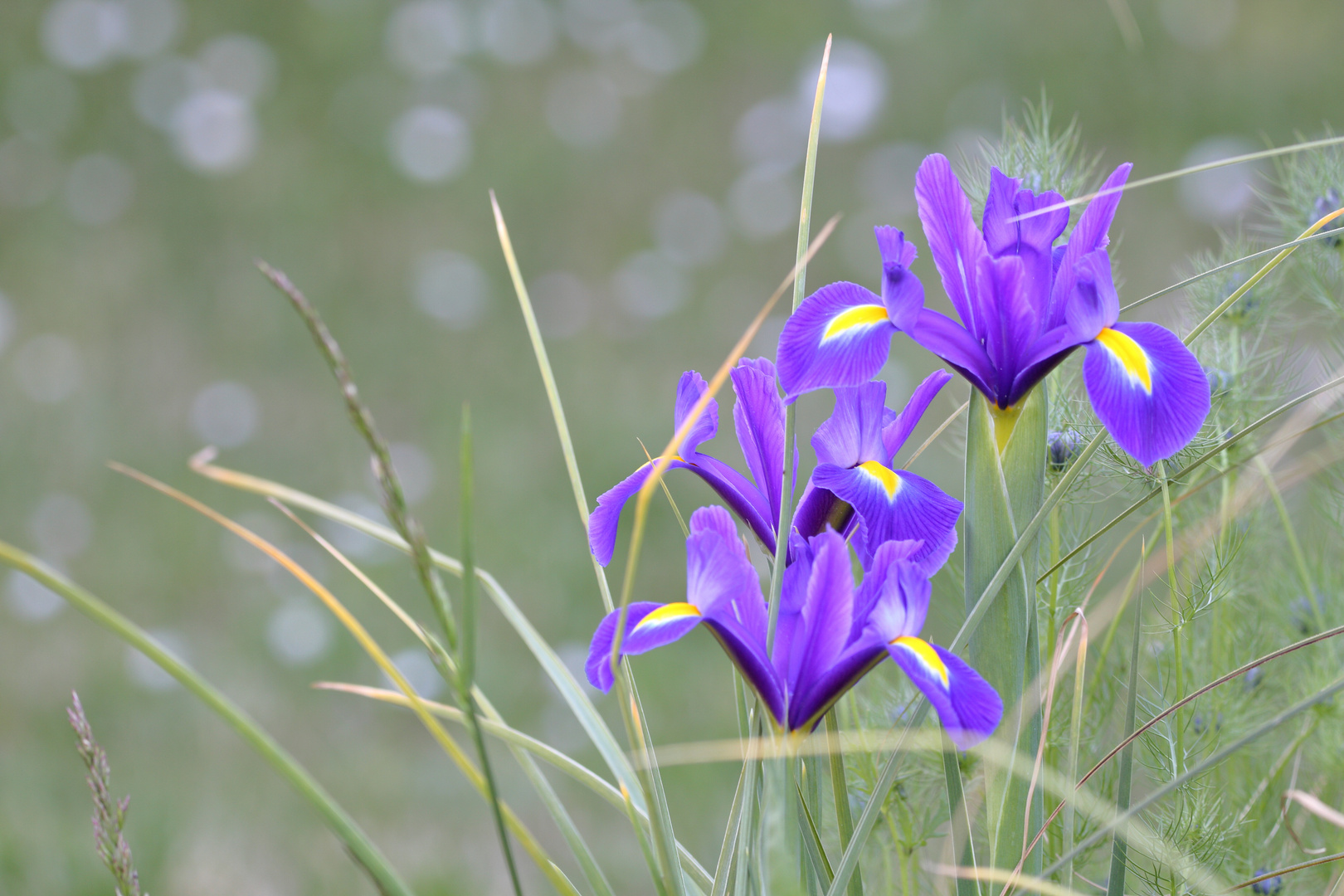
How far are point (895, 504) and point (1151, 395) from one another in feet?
0.41

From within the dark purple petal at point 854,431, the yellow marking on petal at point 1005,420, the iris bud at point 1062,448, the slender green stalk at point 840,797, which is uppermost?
the yellow marking on petal at point 1005,420

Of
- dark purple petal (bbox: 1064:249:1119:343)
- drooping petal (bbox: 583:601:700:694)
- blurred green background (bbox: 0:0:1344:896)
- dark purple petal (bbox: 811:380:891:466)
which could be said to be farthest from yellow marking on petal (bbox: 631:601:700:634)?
blurred green background (bbox: 0:0:1344:896)

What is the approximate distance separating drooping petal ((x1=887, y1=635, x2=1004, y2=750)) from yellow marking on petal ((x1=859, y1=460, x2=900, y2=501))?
8 cm

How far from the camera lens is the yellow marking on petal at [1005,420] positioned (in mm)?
505

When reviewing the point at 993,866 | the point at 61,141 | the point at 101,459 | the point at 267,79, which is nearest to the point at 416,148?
the point at 267,79

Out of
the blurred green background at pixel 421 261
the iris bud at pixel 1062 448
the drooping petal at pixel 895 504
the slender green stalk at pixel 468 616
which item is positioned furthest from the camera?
the blurred green background at pixel 421 261

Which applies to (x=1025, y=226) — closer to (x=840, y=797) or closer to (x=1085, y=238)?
(x=1085, y=238)

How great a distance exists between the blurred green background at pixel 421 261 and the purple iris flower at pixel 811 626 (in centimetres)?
107

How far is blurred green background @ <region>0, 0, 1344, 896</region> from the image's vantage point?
5.97 ft

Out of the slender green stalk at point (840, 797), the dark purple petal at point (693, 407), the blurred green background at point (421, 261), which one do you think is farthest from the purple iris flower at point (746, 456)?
the blurred green background at point (421, 261)

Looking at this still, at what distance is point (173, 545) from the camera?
7.10 feet

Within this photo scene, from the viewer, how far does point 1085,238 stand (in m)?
0.52

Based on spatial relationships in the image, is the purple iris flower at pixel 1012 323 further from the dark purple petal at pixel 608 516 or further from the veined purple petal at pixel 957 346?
the dark purple petal at pixel 608 516

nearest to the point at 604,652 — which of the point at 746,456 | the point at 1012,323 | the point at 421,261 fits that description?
the point at 746,456
